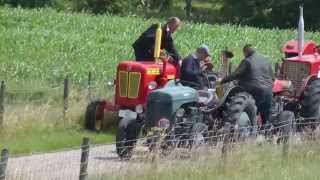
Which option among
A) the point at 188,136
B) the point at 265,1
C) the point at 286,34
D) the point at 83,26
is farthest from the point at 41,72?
the point at 265,1

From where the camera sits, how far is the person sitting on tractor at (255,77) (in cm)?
1452

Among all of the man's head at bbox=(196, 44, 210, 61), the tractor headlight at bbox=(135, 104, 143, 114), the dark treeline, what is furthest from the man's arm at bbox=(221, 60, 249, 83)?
the dark treeline

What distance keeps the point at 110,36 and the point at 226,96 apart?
23506 millimetres

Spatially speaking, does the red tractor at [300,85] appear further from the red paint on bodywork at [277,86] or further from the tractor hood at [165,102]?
the tractor hood at [165,102]

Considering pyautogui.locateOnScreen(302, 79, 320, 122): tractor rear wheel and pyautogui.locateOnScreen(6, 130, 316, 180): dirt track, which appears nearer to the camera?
pyautogui.locateOnScreen(6, 130, 316, 180): dirt track

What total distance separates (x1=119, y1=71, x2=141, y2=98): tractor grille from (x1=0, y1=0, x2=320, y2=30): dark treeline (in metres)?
48.7

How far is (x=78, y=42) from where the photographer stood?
3381cm

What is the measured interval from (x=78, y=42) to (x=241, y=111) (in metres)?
20.4

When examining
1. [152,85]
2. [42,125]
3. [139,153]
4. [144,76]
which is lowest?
[42,125]

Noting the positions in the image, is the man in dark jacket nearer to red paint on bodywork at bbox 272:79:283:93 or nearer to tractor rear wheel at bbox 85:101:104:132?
tractor rear wheel at bbox 85:101:104:132

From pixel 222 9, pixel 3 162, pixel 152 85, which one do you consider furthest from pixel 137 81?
pixel 222 9

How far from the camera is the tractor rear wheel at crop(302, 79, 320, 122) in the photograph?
15.6 metres

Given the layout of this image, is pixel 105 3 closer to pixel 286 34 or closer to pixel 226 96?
pixel 286 34

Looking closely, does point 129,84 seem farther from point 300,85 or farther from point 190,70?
point 300,85
